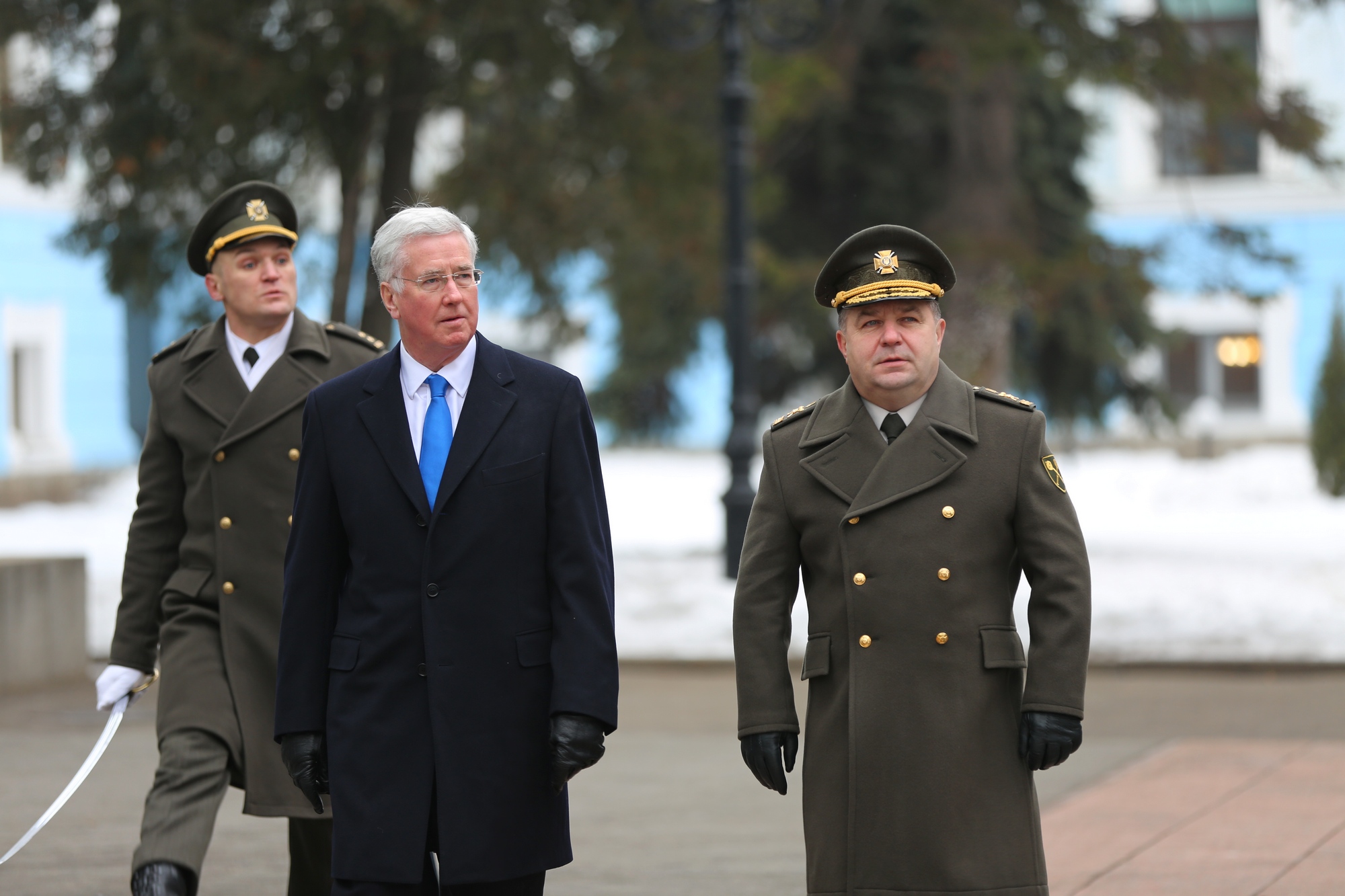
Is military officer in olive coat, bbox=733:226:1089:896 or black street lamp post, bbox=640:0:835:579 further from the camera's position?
black street lamp post, bbox=640:0:835:579

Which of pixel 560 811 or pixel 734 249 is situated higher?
pixel 734 249

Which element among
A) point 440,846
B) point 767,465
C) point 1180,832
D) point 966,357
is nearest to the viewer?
point 440,846

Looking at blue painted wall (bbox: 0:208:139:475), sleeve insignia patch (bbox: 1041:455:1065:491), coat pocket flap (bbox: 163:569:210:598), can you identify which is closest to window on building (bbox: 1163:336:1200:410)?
blue painted wall (bbox: 0:208:139:475)

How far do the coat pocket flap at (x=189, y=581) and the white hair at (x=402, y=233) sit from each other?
4.57 feet

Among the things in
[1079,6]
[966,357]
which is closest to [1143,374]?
[966,357]

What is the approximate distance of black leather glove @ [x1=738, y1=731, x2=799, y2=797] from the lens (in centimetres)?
412

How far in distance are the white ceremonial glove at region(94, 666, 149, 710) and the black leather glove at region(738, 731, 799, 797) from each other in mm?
1934

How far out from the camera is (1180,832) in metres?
6.84

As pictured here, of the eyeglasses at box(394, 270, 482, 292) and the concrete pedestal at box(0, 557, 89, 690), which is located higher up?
the eyeglasses at box(394, 270, 482, 292)

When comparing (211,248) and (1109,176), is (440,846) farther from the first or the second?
(1109,176)

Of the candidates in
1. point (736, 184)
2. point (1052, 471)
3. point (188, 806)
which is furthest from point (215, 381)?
point (736, 184)

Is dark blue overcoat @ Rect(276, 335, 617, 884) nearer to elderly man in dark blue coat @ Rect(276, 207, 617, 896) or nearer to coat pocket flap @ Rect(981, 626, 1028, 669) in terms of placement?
elderly man in dark blue coat @ Rect(276, 207, 617, 896)

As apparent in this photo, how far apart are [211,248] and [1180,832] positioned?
391cm

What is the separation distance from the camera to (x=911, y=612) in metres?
4.07
